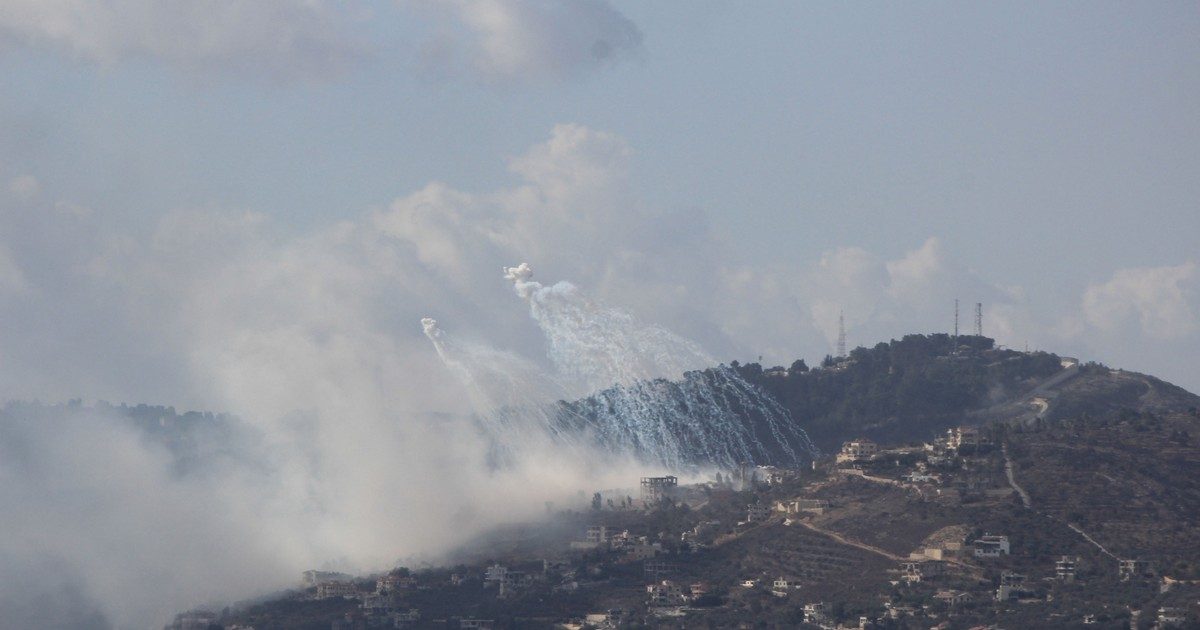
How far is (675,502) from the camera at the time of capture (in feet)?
549

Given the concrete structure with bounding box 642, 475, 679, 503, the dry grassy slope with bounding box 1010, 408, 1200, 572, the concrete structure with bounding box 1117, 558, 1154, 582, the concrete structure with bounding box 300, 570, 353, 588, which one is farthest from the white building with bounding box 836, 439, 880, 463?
the concrete structure with bounding box 300, 570, 353, 588

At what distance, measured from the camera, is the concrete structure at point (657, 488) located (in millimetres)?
168875

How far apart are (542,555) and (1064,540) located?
31.8 m

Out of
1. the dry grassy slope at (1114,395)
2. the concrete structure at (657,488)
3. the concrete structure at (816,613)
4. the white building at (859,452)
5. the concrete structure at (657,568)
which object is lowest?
the concrete structure at (816,613)

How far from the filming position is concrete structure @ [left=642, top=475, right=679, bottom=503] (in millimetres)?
168875

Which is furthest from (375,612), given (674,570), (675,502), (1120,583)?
(1120,583)

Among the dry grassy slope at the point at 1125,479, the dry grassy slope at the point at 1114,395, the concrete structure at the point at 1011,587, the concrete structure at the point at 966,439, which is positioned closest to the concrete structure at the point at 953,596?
the concrete structure at the point at 1011,587

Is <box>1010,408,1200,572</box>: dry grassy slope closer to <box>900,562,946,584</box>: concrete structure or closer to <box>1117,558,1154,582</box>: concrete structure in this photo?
<box>1117,558,1154,582</box>: concrete structure

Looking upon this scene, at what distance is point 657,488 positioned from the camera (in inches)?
6703

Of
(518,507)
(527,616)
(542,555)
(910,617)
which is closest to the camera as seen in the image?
(910,617)

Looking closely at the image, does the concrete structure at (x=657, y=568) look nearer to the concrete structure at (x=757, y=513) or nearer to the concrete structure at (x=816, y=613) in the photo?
the concrete structure at (x=757, y=513)

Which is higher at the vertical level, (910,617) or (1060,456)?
(1060,456)

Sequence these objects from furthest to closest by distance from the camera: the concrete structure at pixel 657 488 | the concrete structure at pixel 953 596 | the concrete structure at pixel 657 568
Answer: the concrete structure at pixel 657 488
the concrete structure at pixel 657 568
the concrete structure at pixel 953 596

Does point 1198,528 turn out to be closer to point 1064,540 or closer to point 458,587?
point 1064,540
